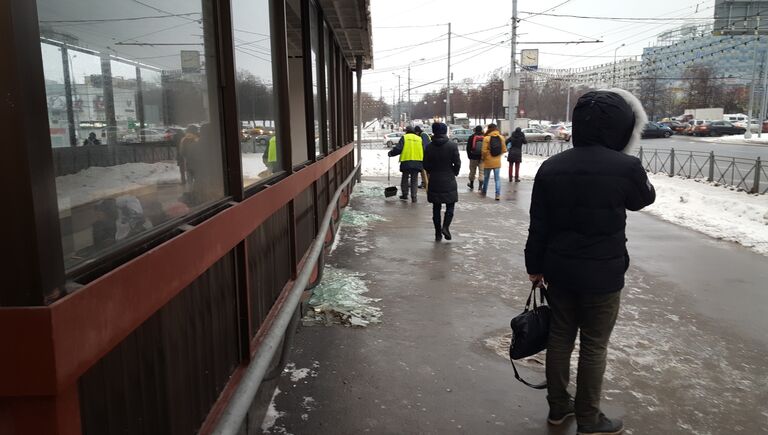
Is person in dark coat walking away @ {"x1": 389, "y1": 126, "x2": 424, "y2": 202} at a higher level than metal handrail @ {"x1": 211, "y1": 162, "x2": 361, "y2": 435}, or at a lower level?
higher

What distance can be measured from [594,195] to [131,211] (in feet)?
7.60

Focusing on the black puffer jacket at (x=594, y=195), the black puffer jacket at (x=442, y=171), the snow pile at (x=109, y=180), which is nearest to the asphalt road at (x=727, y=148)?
the black puffer jacket at (x=442, y=171)

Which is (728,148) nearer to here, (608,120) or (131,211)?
(608,120)

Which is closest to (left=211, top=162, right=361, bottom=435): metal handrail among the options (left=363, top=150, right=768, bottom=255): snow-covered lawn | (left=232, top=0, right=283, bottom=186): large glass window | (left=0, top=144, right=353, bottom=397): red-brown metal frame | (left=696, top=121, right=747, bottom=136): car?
(left=0, top=144, right=353, bottom=397): red-brown metal frame

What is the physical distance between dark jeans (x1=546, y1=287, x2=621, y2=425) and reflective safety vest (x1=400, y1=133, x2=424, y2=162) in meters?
9.34

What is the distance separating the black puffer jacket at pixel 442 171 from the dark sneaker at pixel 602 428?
522 centimetres

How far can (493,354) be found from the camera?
14.4 feet

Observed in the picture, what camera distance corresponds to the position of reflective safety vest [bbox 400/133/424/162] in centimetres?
1245

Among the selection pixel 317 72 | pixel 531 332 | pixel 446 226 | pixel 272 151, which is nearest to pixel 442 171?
pixel 446 226

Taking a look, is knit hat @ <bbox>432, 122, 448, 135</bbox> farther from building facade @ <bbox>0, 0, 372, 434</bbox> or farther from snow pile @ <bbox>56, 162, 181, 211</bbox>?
snow pile @ <bbox>56, 162, 181, 211</bbox>

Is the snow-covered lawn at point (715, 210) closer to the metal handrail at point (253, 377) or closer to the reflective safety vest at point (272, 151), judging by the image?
the reflective safety vest at point (272, 151)

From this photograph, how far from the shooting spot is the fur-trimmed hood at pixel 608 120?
121 inches

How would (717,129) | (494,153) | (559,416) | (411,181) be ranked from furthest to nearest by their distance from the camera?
(717,129) < (494,153) < (411,181) < (559,416)

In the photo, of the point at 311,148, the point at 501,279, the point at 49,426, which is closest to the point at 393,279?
the point at 501,279
